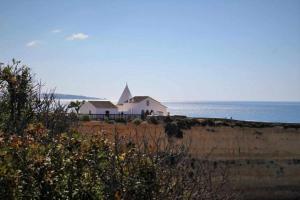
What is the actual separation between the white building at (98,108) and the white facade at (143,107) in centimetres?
280

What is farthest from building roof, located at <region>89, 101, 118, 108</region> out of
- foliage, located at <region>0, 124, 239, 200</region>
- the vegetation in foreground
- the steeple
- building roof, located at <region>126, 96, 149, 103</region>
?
foliage, located at <region>0, 124, 239, 200</region>

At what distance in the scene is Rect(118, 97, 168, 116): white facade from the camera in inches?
2724

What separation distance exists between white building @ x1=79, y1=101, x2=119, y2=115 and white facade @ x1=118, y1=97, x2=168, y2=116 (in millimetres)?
2803

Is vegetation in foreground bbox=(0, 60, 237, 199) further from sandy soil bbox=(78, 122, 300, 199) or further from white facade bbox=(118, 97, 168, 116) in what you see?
white facade bbox=(118, 97, 168, 116)

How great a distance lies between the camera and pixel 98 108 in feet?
217

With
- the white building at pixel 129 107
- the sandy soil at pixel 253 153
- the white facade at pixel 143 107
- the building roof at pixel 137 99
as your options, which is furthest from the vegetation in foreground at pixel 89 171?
the building roof at pixel 137 99

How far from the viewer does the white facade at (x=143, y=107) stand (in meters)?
69.2

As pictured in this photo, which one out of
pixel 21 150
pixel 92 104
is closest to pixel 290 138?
pixel 92 104

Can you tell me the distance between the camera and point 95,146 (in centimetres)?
641

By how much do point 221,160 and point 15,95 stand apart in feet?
75.5

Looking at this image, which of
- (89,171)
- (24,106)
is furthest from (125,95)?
(89,171)

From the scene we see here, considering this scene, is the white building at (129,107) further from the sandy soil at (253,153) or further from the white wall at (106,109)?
the sandy soil at (253,153)

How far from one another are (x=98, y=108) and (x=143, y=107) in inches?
283

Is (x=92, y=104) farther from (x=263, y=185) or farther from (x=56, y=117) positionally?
(x=56, y=117)
